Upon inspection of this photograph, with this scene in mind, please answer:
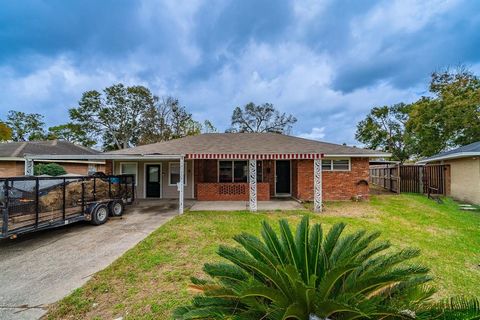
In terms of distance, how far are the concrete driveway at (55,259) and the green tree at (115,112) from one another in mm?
31007

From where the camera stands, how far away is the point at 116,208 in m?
9.98

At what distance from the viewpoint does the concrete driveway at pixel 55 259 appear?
13.4 ft

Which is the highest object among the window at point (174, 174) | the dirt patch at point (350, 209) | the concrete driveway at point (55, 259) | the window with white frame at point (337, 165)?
the window with white frame at point (337, 165)

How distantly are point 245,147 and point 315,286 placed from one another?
37.0 ft

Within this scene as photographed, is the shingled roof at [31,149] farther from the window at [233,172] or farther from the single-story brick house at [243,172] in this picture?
the window at [233,172]

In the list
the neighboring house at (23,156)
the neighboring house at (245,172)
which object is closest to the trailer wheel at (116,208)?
the neighboring house at (245,172)

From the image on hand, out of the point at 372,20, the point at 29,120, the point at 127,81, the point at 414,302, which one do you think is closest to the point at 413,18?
the point at 372,20

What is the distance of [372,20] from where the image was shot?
39.4 feet

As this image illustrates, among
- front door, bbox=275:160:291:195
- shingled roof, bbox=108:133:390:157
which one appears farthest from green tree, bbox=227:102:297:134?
front door, bbox=275:160:291:195

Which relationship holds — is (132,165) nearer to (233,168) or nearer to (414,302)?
(233,168)

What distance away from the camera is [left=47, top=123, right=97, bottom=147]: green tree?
36438 mm

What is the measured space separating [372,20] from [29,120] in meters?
51.7

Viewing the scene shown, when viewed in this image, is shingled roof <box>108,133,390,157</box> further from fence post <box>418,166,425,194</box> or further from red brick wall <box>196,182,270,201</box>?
fence post <box>418,166,425,194</box>

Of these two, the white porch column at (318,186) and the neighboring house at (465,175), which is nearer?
the white porch column at (318,186)
